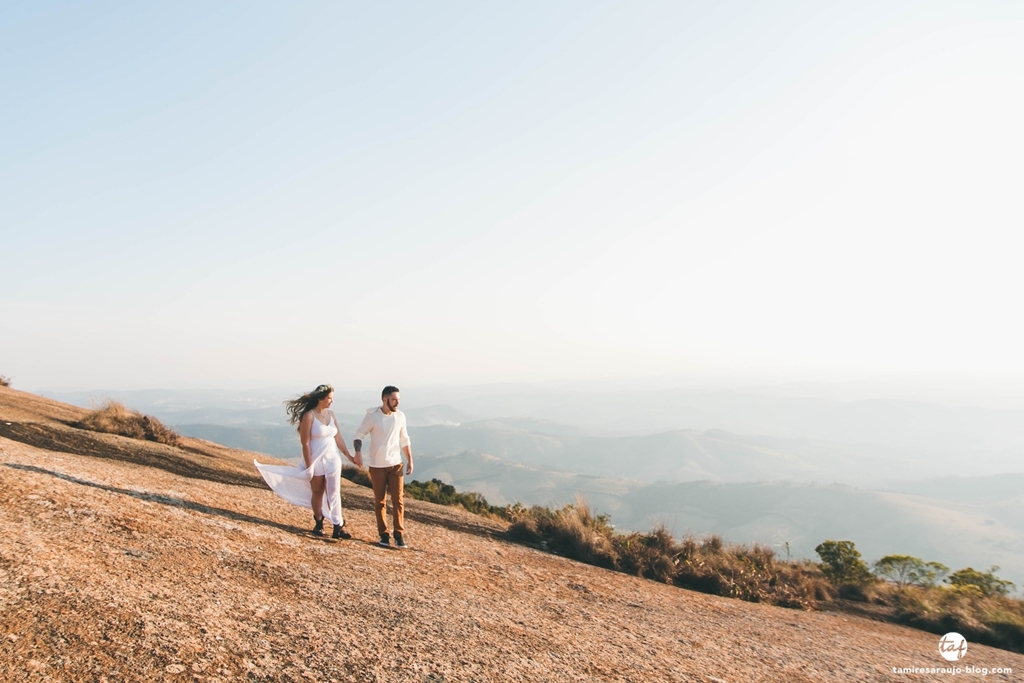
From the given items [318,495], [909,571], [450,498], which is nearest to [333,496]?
[318,495]

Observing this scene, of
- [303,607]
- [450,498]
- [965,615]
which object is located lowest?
[965,615]

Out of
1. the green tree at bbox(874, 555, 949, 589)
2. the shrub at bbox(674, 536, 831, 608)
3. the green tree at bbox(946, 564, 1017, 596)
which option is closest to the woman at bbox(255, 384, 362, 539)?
the shrub at bbox(674, 536, 831, 608)

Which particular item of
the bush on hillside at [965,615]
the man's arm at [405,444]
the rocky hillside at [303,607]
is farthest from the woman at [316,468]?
the bush on hillside at [965,615]

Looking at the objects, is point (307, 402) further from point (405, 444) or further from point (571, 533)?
point (571, 533)

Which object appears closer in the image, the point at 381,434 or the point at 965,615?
the point at 381,434

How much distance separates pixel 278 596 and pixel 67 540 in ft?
6.15

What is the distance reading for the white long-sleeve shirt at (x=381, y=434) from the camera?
775cm

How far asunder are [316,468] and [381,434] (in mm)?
975

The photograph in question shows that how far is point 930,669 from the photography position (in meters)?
7.33

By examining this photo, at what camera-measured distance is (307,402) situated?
766 cm

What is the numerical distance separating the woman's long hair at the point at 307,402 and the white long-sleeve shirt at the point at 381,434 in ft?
2.22

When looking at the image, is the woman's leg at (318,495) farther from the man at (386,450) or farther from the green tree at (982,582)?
the green tree at (982,582)

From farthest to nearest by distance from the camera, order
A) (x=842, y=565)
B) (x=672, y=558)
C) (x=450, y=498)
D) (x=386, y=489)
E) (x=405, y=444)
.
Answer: (x=450, y=498) → (x=842, y=565) → (x=672, y=558) → (x=405, y=444) → (x=386, y=489)

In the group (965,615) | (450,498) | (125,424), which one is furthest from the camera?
(450,498)
